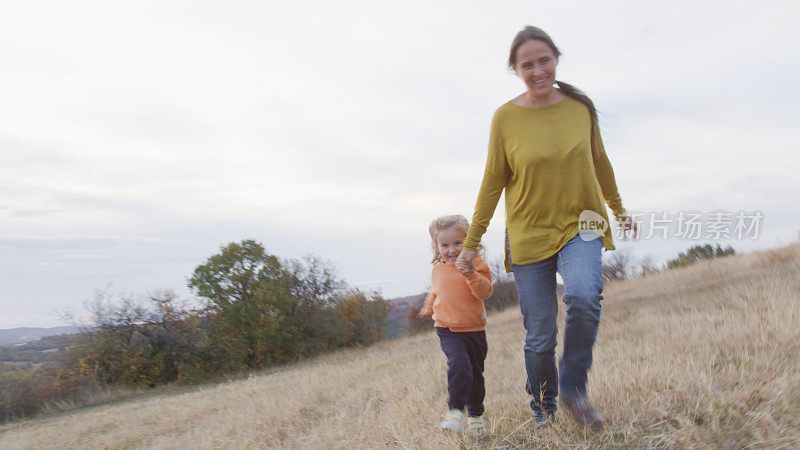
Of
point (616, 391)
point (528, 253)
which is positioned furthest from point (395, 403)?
point (528, 253)

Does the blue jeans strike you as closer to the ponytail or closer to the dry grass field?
the dry grass field

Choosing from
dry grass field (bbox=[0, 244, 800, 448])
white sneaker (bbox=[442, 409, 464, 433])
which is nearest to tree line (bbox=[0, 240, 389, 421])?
dry grass field (bbox=[0, 244, 800, 448])

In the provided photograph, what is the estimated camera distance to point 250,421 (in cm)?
647

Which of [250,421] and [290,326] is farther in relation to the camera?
[290,326]

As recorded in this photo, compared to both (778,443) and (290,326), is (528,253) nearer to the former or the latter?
(778,443)

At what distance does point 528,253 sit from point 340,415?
339 cm

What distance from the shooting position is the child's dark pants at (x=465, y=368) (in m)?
3.61

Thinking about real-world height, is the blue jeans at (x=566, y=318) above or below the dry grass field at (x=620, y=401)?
above

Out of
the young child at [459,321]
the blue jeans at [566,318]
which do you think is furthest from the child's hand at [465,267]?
the blue jeans at [566,318]

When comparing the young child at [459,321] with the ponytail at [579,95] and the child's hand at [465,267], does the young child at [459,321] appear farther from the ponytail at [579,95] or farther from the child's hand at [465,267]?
the ponytail at [579,95]

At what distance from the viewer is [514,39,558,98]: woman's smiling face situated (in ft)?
10.0

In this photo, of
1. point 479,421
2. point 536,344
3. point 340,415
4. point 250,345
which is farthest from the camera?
point 250,345

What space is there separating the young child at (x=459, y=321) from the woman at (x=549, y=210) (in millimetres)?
391

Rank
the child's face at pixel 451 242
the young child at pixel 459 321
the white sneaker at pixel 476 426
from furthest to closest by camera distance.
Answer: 1. the child's face at pixel 451 242
2. the young child at pixel 459 321
3. the white sneaker at pixel 476 426
